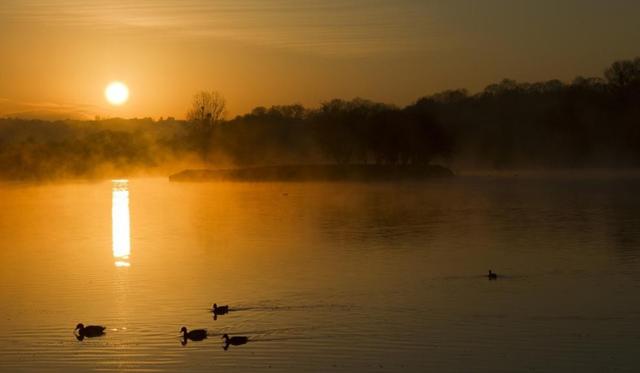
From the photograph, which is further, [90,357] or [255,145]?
[255,145]

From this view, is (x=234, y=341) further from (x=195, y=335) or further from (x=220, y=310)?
(x=220, y=310)

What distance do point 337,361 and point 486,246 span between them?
64.9ft

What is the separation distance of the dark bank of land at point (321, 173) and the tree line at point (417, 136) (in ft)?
5.04

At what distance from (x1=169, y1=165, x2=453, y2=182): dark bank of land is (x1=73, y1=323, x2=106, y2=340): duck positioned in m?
101

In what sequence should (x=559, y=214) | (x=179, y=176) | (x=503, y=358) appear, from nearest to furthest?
1. (x=503, y=358)
2. (x=559, y=214)
3. (x=179, y=176)

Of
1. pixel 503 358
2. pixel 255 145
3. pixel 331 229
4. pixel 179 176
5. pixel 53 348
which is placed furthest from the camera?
pixel 255 145

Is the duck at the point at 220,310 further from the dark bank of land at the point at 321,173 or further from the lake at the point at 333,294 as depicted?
the dark bank of land at the point at 321,173

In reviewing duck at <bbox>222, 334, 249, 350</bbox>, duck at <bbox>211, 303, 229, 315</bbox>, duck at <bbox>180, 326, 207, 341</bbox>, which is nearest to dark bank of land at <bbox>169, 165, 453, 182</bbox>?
duck at <bbox>211, 303, 229, 315</bbox>

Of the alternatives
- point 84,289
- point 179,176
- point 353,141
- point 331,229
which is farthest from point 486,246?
point 179,176

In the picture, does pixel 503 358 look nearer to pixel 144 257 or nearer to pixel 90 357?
pixel 90 357

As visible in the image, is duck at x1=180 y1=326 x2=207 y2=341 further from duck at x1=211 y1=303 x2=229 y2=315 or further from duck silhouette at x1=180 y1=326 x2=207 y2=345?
duck at x1=211 y1=303 x2=229 y2=315

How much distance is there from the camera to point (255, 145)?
146 m

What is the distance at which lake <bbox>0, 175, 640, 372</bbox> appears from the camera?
18.1m

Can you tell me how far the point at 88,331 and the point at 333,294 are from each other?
23.6ft
